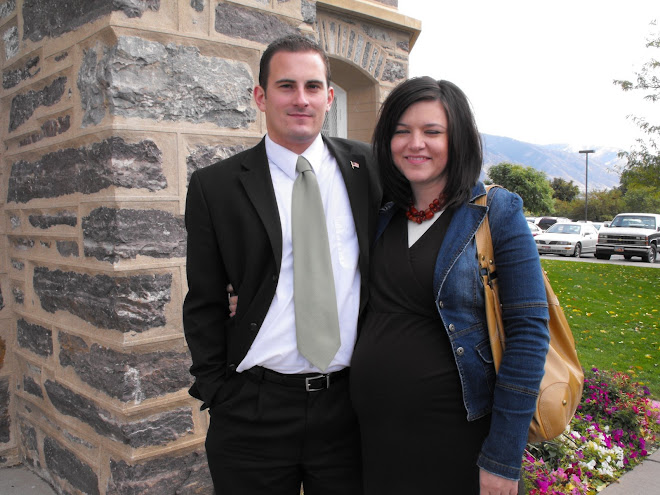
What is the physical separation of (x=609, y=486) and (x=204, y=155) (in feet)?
10.6

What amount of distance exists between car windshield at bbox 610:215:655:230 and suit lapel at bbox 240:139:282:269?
22.1 meters

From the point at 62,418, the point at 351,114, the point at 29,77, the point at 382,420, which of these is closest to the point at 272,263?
the point at 382,420

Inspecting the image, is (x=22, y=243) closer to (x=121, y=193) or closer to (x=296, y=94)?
(x=121, y=193)

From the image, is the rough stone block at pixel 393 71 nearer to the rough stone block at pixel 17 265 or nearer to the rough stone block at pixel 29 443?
the rough stone block at pixel 17 265

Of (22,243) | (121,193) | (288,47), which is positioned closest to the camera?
(288,47)

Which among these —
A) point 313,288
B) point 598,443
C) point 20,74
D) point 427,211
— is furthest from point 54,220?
point 598,443

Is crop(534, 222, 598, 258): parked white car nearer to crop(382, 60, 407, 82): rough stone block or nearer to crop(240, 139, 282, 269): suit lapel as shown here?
crop(382, 60, 407, 82): rough stone block

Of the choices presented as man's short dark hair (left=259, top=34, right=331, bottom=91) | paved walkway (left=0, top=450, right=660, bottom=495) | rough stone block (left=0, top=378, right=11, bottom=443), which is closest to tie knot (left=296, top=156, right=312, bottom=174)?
man's short dark hair (left=259, top=34, right=331, bottom=91)

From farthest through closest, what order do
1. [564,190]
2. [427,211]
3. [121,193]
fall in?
[564,190]
[121,193]
[427,211]

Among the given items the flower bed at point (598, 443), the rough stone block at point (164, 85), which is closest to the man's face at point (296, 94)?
the rough stone block at point (164, 85)

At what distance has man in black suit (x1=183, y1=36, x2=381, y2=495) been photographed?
74.7 inches

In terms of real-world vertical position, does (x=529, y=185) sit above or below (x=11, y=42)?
above

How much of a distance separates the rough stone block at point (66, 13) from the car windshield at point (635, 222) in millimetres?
22044

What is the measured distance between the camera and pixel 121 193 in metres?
2.47
